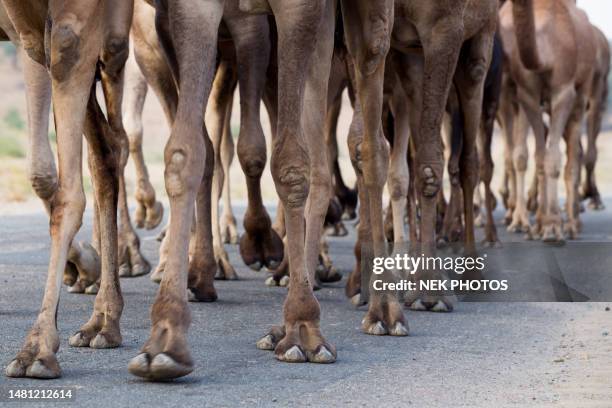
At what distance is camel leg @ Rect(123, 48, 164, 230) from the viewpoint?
39.7ft

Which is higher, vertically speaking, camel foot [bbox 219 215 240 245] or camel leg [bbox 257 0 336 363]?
camel leg [bbox 257 0 336 363]

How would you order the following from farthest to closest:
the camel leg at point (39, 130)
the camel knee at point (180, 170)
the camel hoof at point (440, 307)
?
the camel hoof at point (440, 307), the camel leg at point (39, 130), the camel knee at point (180, 170)

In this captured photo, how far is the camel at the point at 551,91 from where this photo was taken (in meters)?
15.0

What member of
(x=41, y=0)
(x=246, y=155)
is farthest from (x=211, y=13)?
(x=246, y=155)

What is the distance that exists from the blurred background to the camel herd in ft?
4.00

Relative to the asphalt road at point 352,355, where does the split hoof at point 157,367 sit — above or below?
above

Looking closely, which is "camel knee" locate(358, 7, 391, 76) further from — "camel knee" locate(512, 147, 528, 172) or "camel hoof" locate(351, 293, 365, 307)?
"camel knee" locate(512, 147, 528, 172)

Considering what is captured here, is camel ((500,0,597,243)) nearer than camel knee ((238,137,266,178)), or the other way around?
camel knee ((238,137,266,178))

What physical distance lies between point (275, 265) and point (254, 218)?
16.5 inches

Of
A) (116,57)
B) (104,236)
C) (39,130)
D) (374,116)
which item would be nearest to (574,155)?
(374,116)

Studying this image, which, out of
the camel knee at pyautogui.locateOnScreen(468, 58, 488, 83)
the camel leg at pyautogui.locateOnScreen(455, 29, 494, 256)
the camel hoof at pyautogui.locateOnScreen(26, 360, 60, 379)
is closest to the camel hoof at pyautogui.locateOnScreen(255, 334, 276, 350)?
the camel hoof at pyautogui.locateOnScreen(26, 360, 60, 379)

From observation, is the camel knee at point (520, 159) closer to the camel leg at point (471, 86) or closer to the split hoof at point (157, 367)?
the camel leg at point (471, 86)

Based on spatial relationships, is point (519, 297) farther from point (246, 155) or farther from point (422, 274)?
point (246, 155)

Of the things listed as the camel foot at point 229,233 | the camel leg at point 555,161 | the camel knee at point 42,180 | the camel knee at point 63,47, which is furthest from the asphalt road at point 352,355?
the camel leg at point 555,161
